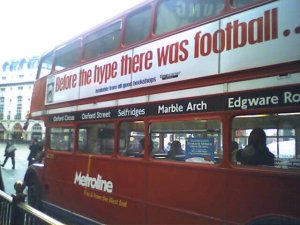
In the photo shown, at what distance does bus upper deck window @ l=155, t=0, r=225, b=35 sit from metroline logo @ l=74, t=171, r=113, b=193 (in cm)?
249

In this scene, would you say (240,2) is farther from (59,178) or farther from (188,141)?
(59,178)

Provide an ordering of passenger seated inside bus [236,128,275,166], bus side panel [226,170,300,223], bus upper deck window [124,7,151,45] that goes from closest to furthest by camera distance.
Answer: bus side panel [226,170,300,223], passenger seated inside bus [236,128,275,166], bus upper deck window [124,7,151,45]

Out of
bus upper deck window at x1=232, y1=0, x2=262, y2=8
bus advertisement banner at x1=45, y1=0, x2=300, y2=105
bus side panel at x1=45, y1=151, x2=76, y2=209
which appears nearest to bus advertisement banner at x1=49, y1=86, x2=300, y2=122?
bus advertisement banner at x1=45, y1=0, x2=300, y2=105

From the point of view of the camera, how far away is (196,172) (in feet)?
14.5

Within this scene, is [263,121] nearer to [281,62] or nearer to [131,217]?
[281,62]

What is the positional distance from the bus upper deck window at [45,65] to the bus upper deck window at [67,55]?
354 mm

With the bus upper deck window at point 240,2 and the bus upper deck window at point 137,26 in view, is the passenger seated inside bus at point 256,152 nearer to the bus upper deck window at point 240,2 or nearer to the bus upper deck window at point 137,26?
the bus upper deck window at point 240,2

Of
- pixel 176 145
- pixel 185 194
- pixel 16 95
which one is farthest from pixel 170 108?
pixel 16 95

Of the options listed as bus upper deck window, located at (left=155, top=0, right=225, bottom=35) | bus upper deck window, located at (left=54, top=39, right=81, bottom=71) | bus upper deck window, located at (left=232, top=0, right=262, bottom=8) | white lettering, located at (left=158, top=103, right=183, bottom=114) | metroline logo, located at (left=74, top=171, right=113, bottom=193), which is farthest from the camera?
bus upper deck window, located at (left=54, top=39, right=81, bottom=71)

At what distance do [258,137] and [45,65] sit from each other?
6.28 metres

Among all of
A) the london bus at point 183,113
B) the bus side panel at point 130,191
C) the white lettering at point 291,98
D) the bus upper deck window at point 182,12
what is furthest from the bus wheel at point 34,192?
the white lettering at point 291,98

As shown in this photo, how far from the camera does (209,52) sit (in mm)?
4363

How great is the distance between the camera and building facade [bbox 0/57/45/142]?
192 ft

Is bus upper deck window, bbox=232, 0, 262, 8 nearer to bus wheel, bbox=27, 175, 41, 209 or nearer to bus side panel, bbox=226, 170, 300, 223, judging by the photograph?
bus side panel, bbox=226, 170, 300, 223
